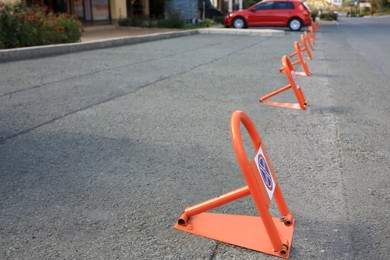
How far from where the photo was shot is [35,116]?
6.15 metres

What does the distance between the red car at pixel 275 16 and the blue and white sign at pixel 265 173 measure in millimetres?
25463

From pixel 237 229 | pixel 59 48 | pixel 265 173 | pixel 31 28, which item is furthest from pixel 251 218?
pixel 31 28

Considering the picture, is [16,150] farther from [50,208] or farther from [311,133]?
[311,133]

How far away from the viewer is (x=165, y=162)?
451cm

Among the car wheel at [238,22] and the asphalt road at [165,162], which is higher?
the car wheel at [238,22]

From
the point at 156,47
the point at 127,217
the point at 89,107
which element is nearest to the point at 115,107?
the point at 89,107

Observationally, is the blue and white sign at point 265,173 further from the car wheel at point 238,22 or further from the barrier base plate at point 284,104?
the car wheel at point 238,22

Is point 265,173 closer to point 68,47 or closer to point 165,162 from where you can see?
point 165,162

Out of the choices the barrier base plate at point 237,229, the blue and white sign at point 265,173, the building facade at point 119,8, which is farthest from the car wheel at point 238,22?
the blue and white sign at point 265,173

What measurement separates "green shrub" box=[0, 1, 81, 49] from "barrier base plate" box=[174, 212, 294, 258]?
1138cm

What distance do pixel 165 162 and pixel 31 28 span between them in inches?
429

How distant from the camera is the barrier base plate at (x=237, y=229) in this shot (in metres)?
3.03

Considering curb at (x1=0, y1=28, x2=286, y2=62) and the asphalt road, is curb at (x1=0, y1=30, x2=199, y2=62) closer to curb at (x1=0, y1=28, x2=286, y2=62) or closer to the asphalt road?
curb at (x1=0, y1=28, x2=286, y2=62)

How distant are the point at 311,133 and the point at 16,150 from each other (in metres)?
3.43
